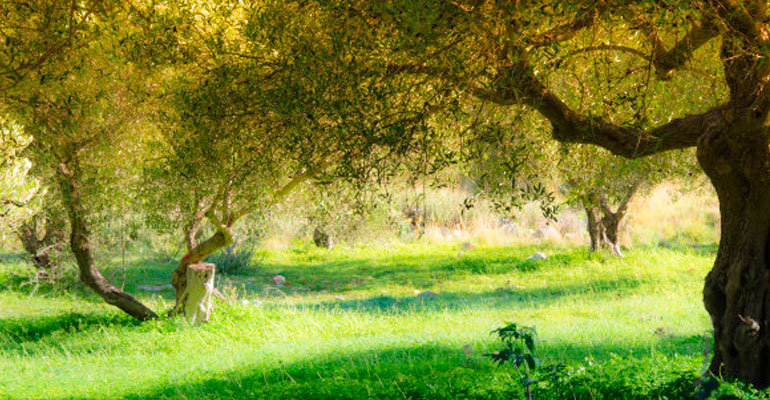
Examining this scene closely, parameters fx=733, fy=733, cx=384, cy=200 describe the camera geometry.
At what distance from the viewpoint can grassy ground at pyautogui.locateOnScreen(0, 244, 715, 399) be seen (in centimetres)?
665

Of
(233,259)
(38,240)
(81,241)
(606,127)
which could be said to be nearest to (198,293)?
(81,241)

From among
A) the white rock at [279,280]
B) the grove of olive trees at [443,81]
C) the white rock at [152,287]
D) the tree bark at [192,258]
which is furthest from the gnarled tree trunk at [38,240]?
the grove of olive trees at [443,81]

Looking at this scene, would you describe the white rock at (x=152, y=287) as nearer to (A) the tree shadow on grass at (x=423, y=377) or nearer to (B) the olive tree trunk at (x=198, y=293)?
(B) the olive tree trunk at (x=198, y=293)

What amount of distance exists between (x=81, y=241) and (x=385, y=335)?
4802 millimetres

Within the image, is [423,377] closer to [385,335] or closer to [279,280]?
[385,335]

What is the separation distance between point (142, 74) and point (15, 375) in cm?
400

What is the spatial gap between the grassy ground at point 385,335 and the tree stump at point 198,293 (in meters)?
0.20

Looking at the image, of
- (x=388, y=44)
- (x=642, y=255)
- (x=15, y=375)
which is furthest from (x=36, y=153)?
(x=642, y=255)

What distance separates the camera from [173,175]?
8.95 meters

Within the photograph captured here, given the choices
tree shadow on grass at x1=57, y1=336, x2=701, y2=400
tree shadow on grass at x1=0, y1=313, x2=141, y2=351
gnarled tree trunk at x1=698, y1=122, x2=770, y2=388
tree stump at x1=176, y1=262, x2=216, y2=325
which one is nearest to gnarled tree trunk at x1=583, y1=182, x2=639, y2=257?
tree shadow on grass at x1=57, y1=336, x2=701, y2=400

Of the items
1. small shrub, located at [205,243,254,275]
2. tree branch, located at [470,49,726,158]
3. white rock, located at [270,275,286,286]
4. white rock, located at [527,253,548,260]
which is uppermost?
tree branch, located at [470,49,726,158]

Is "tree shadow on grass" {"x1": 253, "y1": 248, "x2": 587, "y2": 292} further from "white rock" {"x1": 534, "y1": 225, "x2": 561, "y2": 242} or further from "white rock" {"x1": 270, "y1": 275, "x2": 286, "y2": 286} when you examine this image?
"white rock" {"x1": 534, "y1": 225, "x2": 561, "y2": 242}

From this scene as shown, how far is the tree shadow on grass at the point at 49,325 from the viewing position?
37.7 feet

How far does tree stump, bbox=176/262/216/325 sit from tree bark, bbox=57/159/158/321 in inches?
35.8
